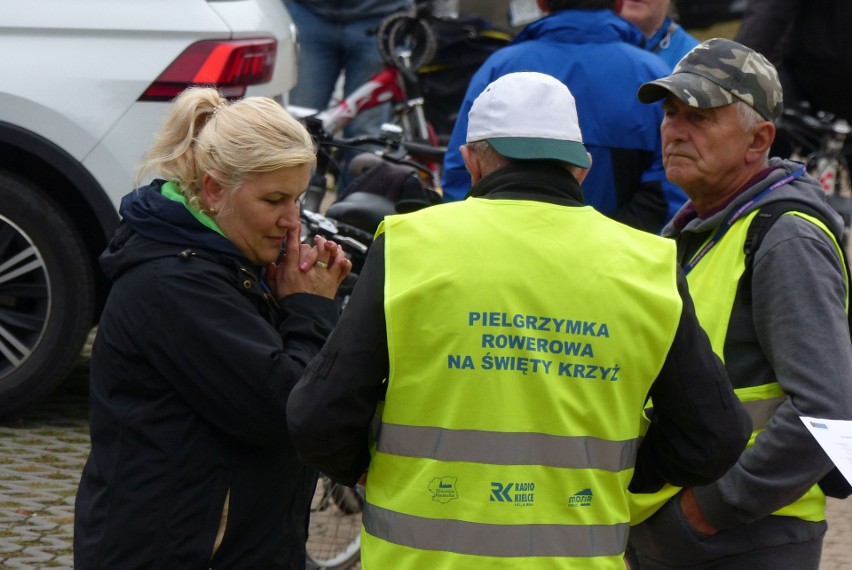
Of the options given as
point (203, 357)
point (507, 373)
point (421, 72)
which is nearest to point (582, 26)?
point (203, 357)

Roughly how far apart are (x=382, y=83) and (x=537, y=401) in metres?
6.46

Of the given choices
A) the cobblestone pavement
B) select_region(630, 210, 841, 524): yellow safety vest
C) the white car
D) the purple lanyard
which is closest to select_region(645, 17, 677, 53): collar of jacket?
the white car

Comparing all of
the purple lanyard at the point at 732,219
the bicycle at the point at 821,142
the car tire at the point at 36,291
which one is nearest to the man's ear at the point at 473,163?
the purple lanyard at the point at 732,219

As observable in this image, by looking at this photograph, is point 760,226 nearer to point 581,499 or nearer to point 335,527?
point 581,499

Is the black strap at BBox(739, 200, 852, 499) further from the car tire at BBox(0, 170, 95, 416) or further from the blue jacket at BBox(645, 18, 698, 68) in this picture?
the car tire at BBox(0, 170, 95, 416)

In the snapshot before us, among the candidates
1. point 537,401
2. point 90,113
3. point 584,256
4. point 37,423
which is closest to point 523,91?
point 584,256

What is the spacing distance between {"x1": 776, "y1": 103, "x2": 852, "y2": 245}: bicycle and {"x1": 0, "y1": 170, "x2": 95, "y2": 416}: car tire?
3.59 m

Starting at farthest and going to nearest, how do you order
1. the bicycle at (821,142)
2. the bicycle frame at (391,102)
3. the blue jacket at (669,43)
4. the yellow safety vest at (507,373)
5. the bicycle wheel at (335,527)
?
the bicycle frame at (391,102)
the bicycle at (821,142)
the blue jacket at (669,43)
the bicycle wheel at (335,527)
the yellow safety vest at (507,373)

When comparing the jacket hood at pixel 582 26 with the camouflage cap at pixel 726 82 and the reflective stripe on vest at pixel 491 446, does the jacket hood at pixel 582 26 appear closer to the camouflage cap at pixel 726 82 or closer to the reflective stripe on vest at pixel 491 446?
the camouflage cap at pixel 726 82

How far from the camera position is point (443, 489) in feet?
7.72

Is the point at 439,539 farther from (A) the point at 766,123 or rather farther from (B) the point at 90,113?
(B) the point at 90,113

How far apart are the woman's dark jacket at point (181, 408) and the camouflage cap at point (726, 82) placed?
105 centimetres

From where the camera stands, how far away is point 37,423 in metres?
5.94

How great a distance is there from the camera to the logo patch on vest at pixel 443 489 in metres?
2.35
